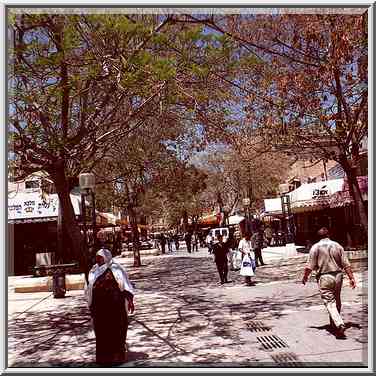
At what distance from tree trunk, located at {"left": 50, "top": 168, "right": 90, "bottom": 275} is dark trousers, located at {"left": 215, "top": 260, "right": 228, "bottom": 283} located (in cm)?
295

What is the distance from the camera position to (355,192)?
29.0 ft

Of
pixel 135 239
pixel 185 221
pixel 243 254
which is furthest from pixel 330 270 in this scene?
pixel 185 221

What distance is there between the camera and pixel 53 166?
9.23 m

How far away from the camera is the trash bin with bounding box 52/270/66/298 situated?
8.65 m

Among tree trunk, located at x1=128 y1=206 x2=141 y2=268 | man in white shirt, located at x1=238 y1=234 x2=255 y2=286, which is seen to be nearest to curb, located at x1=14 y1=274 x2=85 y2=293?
tree trunk, located at x1=128 y1=206 x2=141 y2=268

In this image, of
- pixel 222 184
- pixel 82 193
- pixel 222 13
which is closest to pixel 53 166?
pixel 82 193

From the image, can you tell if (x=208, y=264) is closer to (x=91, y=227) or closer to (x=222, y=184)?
(x=222, y=184)

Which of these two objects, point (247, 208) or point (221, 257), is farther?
point (221, 257)

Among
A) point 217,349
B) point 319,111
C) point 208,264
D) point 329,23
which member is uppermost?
point 329,23

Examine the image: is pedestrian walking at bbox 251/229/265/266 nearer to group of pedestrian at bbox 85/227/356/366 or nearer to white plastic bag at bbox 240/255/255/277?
white plastic bag at bbox 240/255/255/277

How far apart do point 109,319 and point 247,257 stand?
4.82m

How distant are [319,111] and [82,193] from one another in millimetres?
4439

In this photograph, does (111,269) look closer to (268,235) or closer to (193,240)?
(268,235)

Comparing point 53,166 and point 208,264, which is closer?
point 53,166
